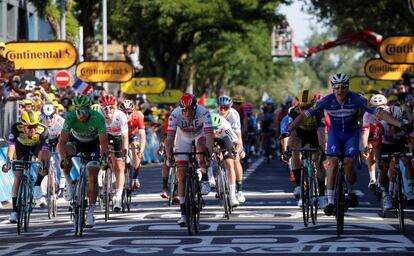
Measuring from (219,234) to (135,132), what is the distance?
6.49 metres

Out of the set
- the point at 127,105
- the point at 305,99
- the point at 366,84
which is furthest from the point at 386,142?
the point at 366,84

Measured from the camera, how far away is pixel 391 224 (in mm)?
17422

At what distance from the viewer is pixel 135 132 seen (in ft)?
73.5

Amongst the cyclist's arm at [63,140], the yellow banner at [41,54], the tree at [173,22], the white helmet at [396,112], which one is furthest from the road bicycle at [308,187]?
the tree at [173,22]

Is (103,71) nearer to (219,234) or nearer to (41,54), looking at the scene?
(41,54)

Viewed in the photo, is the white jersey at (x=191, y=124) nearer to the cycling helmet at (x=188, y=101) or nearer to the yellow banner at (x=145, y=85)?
the cycling helmet at (x=188, y=101)

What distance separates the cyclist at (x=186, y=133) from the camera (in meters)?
16.5

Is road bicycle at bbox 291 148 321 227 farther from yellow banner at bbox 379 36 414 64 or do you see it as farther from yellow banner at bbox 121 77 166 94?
yellow banner at bbox 121 77 166 94

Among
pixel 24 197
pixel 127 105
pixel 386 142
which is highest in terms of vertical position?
pixel 127 105

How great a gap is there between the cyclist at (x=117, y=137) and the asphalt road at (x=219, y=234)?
1.49 feet

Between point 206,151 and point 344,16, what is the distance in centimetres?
3479

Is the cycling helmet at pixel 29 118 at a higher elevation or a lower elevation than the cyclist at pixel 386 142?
higher

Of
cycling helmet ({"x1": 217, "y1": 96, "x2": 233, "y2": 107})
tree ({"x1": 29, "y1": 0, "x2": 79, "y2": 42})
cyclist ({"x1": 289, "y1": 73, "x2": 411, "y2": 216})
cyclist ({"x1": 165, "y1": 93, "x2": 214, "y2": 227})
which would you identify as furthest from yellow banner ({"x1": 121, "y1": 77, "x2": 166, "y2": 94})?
cyclist ({"x1": 289, "y1": 73, "x2": 411, "y2": 216})

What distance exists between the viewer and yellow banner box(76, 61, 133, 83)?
38.8 metres
